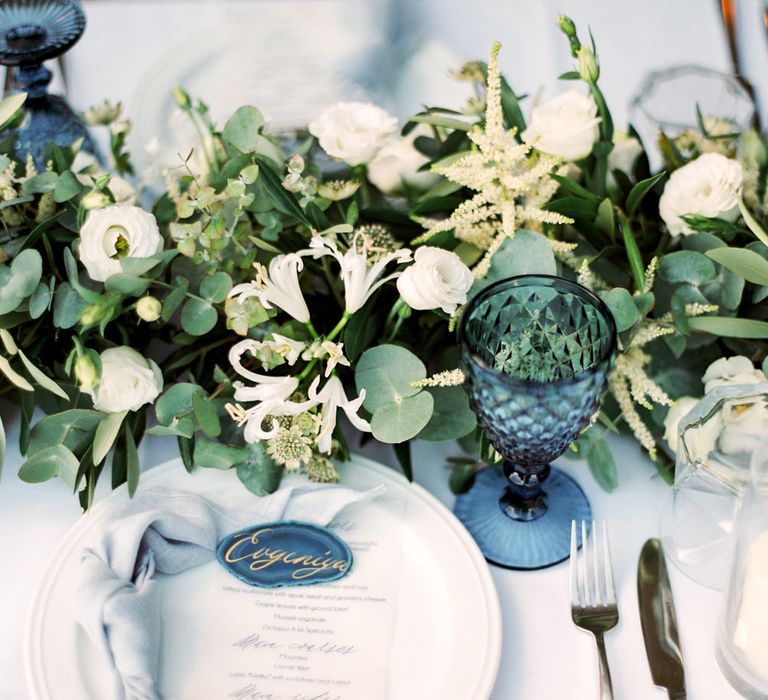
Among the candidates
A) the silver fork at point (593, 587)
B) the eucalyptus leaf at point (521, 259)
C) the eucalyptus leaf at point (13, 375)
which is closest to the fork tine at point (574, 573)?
the silver fork at point (593, 587)

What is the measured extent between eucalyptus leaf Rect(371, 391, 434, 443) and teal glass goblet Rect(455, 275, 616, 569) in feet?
0.14

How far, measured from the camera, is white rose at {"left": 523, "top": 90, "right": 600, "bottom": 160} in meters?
0.74

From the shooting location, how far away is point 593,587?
26.3 inches

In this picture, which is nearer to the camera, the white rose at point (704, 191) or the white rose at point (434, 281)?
the white rose at point (434, 281)

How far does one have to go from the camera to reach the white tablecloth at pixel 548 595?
622 mm

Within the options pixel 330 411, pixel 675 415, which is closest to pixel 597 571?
pixel 675 415

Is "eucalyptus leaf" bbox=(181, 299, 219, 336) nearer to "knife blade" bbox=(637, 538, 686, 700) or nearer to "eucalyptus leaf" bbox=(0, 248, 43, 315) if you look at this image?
"eucalyptus leaf" bbox=(0, 248, 43, 315)

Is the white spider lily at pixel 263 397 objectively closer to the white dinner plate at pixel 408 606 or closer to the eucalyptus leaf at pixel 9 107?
the white dinner plate at pixel 408 606

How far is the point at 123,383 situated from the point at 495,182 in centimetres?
35

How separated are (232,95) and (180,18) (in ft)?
0.88

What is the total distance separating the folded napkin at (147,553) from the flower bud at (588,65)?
1.29 feet

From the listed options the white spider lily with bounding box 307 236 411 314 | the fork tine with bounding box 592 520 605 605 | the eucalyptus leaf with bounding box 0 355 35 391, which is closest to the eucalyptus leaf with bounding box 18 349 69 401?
the eucalyptus leaf with bounding box 0 355 35 391

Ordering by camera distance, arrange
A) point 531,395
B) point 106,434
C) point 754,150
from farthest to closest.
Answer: point 754,150 < point 106,434 < point 531,395

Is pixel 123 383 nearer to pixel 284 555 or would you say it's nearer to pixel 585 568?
pixel 284 555
